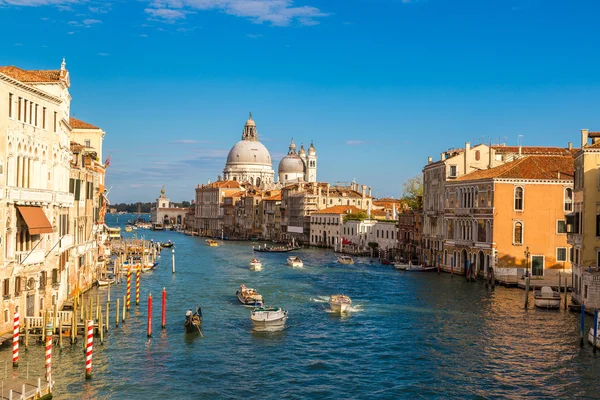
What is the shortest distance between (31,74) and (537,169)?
24.9 metres

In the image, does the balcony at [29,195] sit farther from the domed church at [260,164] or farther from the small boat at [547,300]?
the domed church at [260,164]

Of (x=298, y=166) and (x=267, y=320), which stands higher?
(x=298, y=166)

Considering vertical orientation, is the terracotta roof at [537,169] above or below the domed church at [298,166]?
below

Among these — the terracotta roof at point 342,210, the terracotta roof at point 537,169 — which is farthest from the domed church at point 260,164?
the terracotta roof at point 537,169

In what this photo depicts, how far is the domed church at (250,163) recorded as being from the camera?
13100cm

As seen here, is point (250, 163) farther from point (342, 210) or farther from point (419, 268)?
point (419, 268)

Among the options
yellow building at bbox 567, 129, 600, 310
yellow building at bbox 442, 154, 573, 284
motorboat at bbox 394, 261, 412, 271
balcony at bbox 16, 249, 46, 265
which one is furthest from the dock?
motorboat at bbox 394, 261, 412, 271

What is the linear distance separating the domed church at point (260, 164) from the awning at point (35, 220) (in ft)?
337

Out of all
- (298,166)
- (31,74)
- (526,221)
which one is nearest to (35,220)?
(31,74)

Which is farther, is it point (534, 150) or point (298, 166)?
point (298, 166)

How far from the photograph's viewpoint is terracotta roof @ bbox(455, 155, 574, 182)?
119 ft

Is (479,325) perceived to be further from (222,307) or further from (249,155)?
(249,155)

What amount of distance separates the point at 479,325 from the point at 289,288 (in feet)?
39.8

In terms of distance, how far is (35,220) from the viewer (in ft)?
62.1
